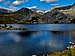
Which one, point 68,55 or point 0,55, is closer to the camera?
point 68,55

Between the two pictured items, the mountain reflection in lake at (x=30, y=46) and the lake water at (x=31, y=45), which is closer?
the mountain reflection in lake at (x=30, y=46)

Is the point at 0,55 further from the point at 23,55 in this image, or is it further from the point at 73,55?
the point at 73,55

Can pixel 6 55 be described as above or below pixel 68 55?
below

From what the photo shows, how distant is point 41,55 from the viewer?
85.7ft

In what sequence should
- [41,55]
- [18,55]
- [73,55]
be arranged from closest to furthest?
1. [73,55]
2. [41,55]
3. [18,55]

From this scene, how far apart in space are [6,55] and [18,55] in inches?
127

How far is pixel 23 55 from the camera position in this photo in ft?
90.5

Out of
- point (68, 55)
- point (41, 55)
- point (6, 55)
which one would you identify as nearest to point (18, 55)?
point (6, 55)

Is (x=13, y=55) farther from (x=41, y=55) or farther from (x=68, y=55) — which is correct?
(x=68, y=55)

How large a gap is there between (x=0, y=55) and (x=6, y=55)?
5.07ft

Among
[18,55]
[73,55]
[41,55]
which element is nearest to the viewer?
[73,55]

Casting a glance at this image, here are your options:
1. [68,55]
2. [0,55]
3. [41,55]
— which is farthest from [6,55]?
[68,55]

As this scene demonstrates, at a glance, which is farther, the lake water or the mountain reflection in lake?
the lake water

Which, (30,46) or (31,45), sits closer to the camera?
(30,46)
